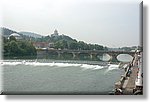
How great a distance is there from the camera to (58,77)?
108 inches

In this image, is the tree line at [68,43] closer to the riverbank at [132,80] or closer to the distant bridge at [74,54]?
the distant bridge at [74,54]

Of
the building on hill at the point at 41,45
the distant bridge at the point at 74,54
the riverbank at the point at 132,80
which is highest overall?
the building on hill at the point at 41,45

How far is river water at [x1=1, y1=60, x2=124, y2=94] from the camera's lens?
2713mm

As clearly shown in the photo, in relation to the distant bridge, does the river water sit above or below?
below

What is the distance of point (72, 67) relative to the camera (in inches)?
108

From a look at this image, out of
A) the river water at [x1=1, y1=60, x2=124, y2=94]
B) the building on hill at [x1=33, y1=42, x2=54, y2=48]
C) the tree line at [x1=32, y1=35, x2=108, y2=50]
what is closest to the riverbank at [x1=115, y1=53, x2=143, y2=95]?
the river water at [x1=1, y1=60, x2=124, y2=94]

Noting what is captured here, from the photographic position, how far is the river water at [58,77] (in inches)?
107

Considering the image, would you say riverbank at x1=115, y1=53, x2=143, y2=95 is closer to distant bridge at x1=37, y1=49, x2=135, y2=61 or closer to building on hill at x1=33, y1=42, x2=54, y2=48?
distant bridge at x1=37, y1=49, x2=135, y2=61

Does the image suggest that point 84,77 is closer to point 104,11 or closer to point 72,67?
point 72,67

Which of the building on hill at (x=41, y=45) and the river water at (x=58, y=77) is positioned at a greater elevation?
the building on hill at (x=41, y=45)

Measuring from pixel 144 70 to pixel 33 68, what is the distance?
0.89m

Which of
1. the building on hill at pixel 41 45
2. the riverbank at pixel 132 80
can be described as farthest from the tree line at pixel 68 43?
the riverbank at pixel 132 80

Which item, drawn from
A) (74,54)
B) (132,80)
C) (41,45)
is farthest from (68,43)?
(132,80)

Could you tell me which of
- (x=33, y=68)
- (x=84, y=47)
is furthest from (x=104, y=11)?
(x=33, y=68)
